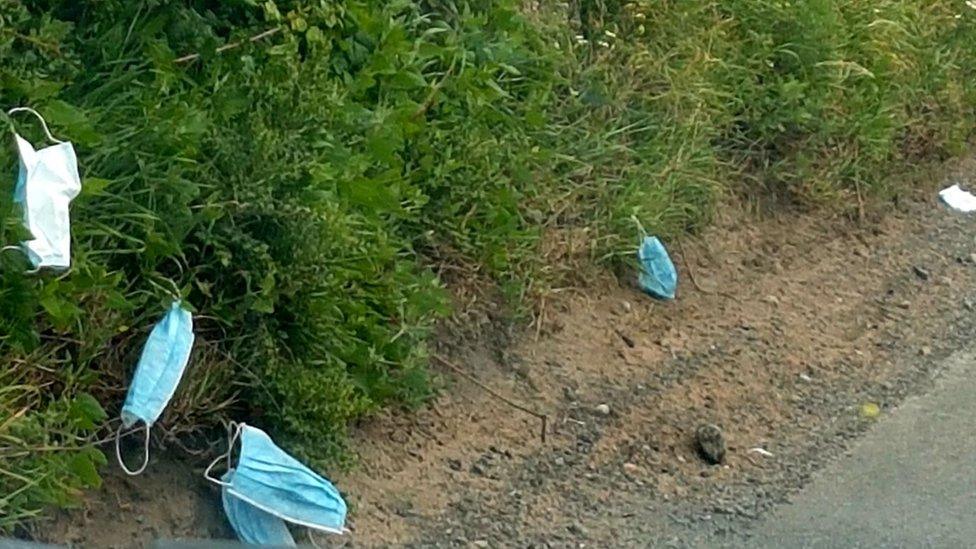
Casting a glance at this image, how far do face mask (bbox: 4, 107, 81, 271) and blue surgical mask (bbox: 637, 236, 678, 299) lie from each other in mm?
2410

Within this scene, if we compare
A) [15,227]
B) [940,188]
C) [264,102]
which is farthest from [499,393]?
[940,188]

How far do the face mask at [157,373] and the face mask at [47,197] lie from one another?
372 millimetres

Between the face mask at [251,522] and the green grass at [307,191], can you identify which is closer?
the green grass at [307,191]

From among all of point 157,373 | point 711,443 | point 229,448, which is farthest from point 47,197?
point 711,443

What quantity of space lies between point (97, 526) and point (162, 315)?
55 centimetres

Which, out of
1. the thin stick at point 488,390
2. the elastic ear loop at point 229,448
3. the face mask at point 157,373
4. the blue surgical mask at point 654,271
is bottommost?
the blue surgical mask at point 654,271

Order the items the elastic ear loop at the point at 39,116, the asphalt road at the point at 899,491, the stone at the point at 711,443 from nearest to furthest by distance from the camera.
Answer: the elastic ear loop at the point at 39,116, the asphalt road at the point at 899,491, the stone at the point at 711,443

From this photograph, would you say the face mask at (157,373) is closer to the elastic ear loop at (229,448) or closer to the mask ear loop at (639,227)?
the elastic ear loop at (229,448)

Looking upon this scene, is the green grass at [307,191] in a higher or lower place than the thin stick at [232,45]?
A: lower

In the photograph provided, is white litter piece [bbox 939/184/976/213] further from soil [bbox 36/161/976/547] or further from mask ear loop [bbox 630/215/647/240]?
mask ear loop [bbox 630/215/647/240]

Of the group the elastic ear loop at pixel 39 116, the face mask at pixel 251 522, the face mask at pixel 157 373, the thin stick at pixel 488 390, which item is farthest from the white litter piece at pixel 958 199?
the elastic ear loop at pixel 39 116

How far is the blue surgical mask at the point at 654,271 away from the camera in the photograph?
566cm

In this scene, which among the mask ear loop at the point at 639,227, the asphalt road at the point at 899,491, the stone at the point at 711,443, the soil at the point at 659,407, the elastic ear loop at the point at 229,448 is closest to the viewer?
the elastic ear loop at the point at 229,448

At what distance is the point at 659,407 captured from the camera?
16.4 ft
